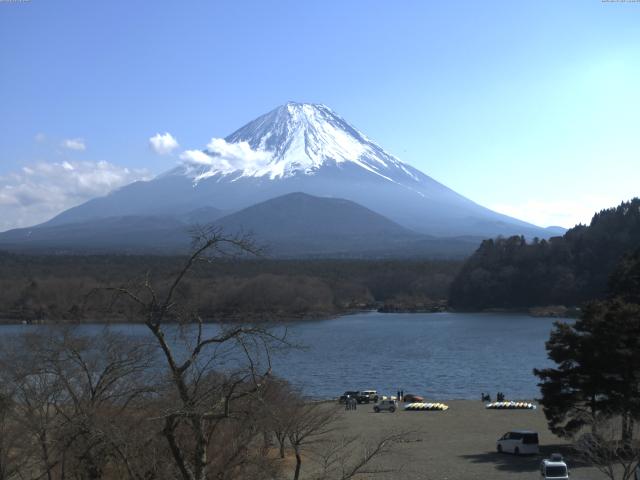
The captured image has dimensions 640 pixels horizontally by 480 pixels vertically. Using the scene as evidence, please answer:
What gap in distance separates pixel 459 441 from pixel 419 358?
16017mm

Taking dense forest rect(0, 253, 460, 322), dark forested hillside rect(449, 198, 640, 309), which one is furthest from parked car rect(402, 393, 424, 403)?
dark forested hillside rect(449, 198, 640, 309)

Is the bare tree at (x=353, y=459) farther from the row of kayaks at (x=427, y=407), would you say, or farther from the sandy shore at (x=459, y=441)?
the row of kayaks at (x=427, y=407)

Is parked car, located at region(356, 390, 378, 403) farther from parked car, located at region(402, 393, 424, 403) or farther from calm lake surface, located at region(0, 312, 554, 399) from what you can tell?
Result: calm lake surface, located at region(0, 312, 554, 399)

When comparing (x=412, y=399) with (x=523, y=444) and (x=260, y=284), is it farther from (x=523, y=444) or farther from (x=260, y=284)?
(x=260, y=284)

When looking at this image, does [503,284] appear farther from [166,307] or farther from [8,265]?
[166,307]

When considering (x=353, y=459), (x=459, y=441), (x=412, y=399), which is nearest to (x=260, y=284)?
(x=412, y=399)

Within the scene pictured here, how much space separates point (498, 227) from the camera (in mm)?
156000

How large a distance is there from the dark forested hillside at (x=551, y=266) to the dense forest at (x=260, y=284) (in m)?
4.17

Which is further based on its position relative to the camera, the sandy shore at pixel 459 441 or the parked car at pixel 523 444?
the parked car at pixel 523 444

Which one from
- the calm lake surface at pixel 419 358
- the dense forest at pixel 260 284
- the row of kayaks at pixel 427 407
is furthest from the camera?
the dense forest at pixel 260 284

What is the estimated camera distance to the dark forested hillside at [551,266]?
5229 centimetres

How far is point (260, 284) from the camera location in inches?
1991

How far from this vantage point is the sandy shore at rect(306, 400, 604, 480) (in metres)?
11.1

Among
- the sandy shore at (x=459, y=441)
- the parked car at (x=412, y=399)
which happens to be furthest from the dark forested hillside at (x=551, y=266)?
the sandy shore at (x=459, y=441)
